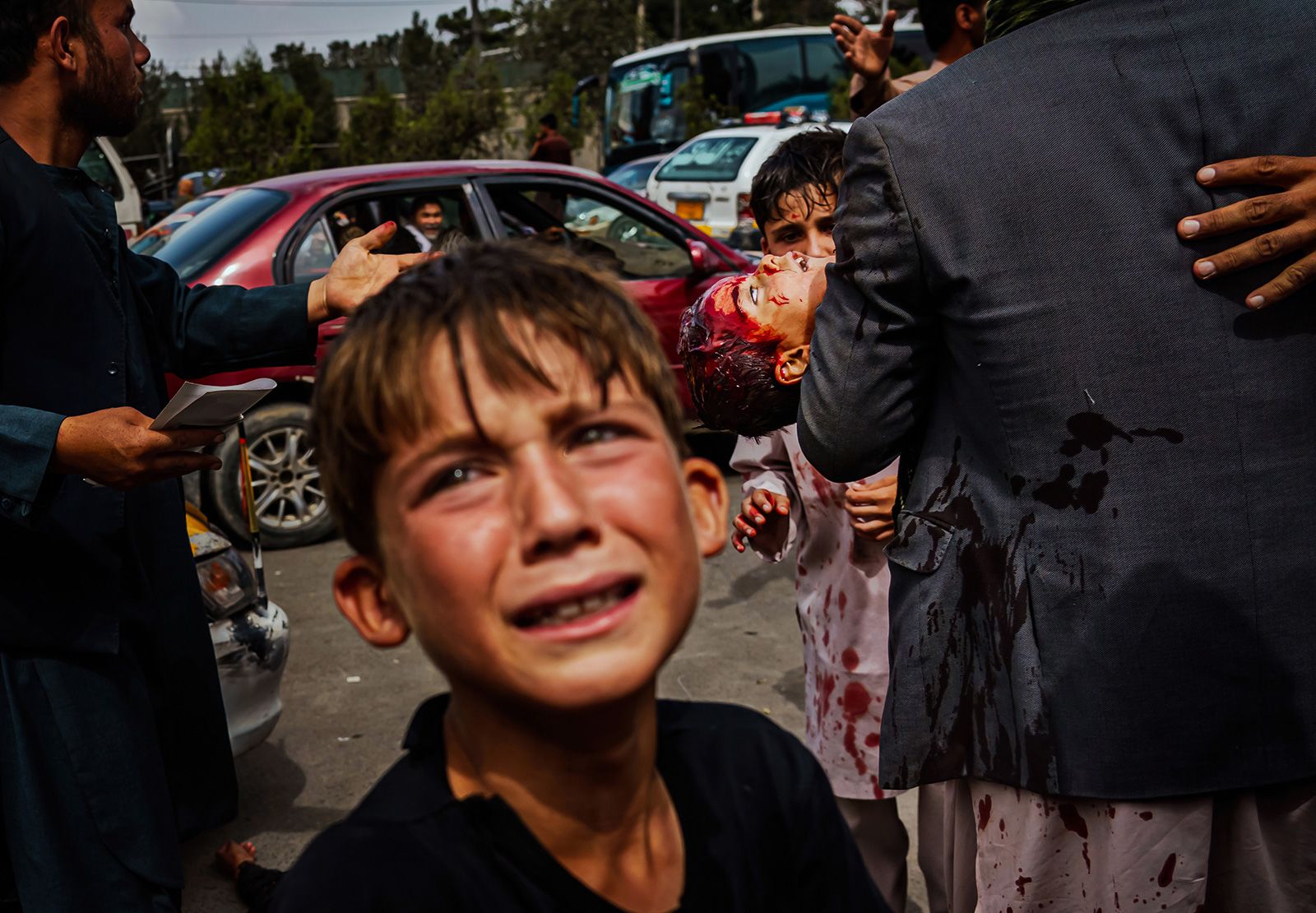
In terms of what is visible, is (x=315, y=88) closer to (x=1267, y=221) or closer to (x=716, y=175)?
(x=716, y=175)

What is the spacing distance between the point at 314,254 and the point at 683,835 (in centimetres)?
566

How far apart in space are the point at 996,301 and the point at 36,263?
5.58 ft

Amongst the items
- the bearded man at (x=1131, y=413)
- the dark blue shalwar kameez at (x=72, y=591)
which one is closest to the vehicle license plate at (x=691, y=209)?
the dark blue shalwar kameez at (x=72, y=591)

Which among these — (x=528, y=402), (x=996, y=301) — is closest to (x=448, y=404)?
(x=528, y=402)

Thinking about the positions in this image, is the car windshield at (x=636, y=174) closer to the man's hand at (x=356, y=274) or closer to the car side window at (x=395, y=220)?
the car side window at (x=395, y=220)

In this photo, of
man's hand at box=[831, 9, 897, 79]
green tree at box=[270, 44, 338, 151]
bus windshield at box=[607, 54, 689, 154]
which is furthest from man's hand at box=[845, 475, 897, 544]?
green tree at box=[270, 44, 338, 151]

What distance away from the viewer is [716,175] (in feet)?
47.0

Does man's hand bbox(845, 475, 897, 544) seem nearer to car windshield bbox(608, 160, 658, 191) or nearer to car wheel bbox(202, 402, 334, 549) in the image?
car wheel bbox(202, 402, 334, 549)

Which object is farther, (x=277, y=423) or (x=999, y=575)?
(x=277, y=423)

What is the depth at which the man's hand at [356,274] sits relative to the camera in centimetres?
259

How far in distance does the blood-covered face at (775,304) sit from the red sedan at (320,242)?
364 cm

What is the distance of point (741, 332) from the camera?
2283 millimetres

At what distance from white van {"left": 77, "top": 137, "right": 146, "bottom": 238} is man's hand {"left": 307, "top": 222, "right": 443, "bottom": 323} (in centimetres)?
935

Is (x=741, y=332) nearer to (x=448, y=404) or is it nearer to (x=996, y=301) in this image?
(x=996, y=301)
